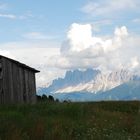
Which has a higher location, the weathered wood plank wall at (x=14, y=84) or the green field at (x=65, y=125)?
the weathered wood plank wall at (x=14, y=84)

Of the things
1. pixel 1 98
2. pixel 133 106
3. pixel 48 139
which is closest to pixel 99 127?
pixel 48 139

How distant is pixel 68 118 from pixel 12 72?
18934mm

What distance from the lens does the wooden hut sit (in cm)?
3638

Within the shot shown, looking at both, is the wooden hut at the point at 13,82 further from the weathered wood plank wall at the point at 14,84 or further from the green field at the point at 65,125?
the green field at the point at 65,125

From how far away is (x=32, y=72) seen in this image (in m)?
43.0

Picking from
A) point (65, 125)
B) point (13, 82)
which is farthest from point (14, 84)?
point (65, 125)

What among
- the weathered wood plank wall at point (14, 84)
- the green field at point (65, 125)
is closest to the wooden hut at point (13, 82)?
the weathered wood plank wall at point (14, 84)

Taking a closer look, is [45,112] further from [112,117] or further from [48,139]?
[48,139]

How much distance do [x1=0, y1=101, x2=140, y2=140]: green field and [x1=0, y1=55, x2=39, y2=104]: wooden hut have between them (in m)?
13.2

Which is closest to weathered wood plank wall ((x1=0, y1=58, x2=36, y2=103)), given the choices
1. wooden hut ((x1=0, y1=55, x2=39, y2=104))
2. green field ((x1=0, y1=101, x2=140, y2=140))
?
wooden hut ((x1=0, y1=55, x2=39, y2=104))

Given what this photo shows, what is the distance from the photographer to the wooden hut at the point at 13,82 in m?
36.4

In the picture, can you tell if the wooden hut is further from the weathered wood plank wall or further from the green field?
the green field

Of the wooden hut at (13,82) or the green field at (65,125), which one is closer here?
the green field at (65,125)

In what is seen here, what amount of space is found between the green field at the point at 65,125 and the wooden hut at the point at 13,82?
1320 cm
